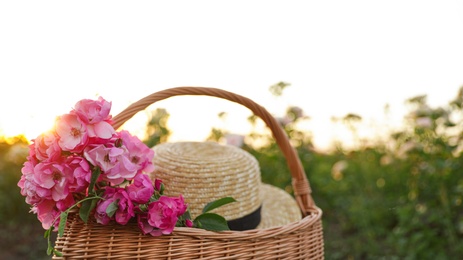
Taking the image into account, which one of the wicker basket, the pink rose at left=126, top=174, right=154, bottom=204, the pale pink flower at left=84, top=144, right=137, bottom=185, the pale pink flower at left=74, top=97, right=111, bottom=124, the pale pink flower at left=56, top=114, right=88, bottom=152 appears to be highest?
the pale pink flower at left=74, top=97, right=111, bottom=124

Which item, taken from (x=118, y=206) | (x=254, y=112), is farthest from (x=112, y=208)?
(x=254, y=112)

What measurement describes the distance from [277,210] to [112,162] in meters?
1.03

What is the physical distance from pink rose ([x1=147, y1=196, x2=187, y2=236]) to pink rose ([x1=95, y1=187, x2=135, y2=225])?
5 centimetres

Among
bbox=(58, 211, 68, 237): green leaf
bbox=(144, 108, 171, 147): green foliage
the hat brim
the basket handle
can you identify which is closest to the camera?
bbox=(58, 211, 68, 237): green leaf

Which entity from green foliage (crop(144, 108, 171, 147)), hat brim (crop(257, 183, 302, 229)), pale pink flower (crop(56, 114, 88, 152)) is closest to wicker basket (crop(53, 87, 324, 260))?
pale pink flower (crop(56, 114, 88, 152))

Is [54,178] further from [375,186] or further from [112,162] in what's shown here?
[375,186]

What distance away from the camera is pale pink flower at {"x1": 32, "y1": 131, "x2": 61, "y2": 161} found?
1.34 m

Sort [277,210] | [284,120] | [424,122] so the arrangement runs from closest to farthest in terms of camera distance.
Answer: [277,210], [424,122], [284,120]

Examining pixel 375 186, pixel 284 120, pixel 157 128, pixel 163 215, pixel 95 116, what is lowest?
pixel 375 186

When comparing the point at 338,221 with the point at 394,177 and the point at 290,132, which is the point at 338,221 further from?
the point at 290,132

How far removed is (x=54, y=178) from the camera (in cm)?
134

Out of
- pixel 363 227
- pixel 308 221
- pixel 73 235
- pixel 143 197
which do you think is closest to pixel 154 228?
pixel 143 197

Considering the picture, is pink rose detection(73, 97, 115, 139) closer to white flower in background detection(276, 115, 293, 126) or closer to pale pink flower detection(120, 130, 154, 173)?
pale pink flower detection(120, 130, 154, 173)

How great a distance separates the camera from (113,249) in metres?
1.36
